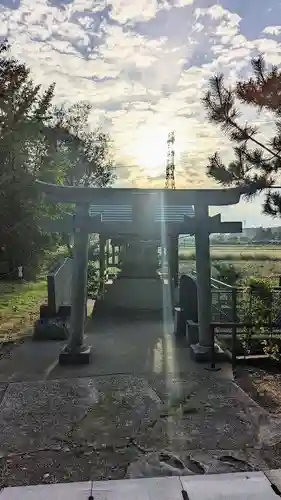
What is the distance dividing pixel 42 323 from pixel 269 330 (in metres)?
4.13

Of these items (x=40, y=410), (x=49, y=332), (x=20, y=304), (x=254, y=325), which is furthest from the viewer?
(x=20, y=304)

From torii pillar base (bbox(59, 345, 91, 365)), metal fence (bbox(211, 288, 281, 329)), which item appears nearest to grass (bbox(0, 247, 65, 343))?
torii pillar base (bbox(59, 345, 91, 365))

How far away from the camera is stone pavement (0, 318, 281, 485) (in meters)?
3.08

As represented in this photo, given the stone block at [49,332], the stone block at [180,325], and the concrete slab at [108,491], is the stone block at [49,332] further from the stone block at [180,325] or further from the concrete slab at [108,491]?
the concrete slab at [108,491]

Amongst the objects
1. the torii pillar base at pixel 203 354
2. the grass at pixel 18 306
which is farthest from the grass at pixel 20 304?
the torii pillar base at pixel 203 354

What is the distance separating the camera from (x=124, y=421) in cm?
396

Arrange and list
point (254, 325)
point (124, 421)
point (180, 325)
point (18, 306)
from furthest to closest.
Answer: point (18, 306)
point (180, 325)
point (254, 325)
point (124, 421)

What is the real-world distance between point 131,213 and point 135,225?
0.53 metres

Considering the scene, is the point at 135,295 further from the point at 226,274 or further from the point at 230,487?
the point at 230,487

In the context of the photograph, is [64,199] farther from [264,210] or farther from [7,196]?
[7,196]

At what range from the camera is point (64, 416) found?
13.5ft

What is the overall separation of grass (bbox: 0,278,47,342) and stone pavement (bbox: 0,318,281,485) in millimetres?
2138

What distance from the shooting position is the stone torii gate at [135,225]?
604cm

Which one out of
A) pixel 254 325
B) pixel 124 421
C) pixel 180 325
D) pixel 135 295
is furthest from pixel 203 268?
pixel 135 295
